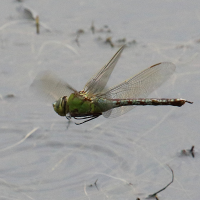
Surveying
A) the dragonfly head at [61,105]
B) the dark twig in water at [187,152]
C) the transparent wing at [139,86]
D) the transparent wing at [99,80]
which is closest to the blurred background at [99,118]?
the dark twig in water at [187,152]

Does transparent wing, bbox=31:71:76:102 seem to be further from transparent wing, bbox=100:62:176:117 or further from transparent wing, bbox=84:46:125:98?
transparent wing, bbox=100:62:176:117

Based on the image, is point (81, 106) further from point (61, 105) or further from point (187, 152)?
point (187, 152)

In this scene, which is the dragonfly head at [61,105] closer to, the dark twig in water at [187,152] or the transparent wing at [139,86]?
the transparent wing at [139,86]

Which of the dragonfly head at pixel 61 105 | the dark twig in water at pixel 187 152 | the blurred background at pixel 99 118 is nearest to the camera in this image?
the dragonfly head at pixel 61 105

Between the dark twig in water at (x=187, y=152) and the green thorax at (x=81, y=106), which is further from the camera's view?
the dark twig in water at (x=187, y=152)

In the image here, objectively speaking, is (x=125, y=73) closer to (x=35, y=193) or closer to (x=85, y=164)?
(x=85, y=164)
